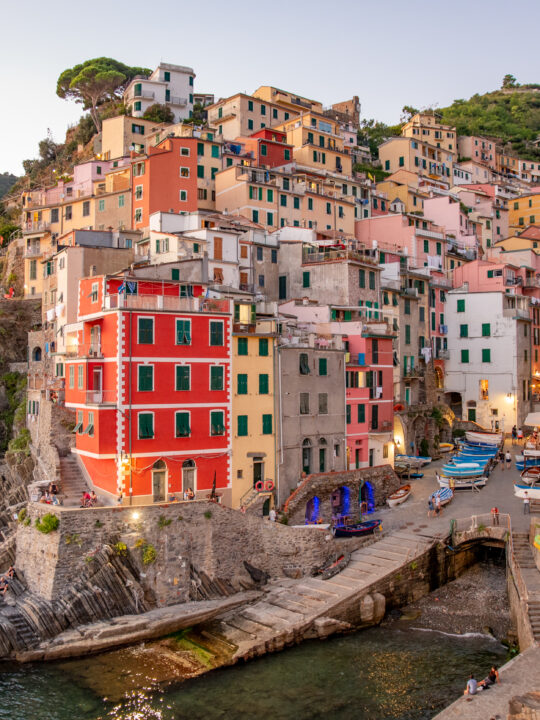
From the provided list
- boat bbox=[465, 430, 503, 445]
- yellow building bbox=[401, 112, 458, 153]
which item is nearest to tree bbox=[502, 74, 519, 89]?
yellow building bbox=[401, 112, 458, 153]

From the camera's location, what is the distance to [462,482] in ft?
147

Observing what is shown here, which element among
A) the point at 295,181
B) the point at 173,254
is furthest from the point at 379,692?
the point at 295,181

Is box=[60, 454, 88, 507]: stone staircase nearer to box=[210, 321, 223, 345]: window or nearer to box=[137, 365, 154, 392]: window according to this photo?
box=[137, 365, 154, 392]: window

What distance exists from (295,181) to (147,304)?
36.7 metres

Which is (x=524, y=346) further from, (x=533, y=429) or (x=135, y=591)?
(x=135, y=591)

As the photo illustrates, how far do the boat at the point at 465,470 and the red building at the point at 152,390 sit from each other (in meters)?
15.8

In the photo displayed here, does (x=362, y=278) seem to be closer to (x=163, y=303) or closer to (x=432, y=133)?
(x=163, y=303)

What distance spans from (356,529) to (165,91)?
238ft

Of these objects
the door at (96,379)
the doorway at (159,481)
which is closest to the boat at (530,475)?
the doorway at (159,481)

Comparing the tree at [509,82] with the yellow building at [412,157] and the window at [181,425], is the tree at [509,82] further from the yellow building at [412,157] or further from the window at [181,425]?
the window at [181,425]

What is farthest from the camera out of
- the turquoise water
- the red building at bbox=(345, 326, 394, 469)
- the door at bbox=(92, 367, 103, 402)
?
the red building at bbox=(345, 326, 394, 469)

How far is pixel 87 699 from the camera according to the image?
25484 millimetres

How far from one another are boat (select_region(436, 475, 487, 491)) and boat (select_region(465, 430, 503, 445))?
12.5 metres

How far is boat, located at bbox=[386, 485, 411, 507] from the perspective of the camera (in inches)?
A: 1716
